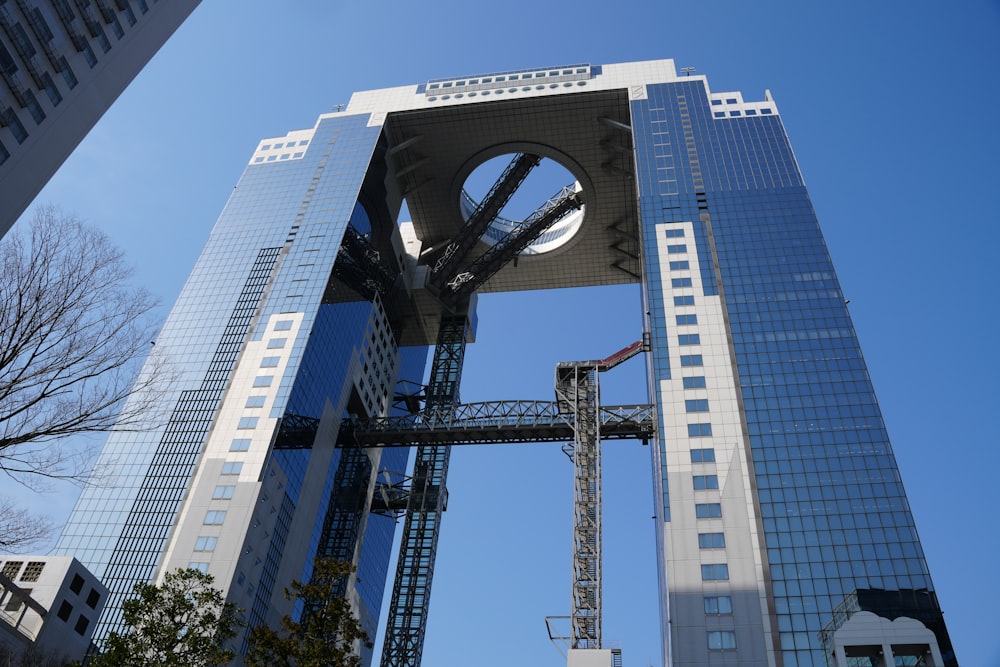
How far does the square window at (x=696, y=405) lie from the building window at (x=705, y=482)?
5.44 meters

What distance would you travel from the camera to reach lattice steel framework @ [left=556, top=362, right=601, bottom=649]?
55.0 m

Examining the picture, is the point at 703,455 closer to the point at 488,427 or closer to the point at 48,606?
the point at 488,427

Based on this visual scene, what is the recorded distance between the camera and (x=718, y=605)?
49812mm

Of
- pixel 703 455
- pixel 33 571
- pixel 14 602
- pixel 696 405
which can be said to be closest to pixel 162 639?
pixel 14 602

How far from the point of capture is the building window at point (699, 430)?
190 feet

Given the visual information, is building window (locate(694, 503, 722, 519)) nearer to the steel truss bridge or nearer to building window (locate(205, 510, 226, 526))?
the steel truss bridge

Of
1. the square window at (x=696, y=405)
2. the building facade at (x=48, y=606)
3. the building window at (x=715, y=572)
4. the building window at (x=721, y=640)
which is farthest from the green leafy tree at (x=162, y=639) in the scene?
the square window at (x=696, y=405)

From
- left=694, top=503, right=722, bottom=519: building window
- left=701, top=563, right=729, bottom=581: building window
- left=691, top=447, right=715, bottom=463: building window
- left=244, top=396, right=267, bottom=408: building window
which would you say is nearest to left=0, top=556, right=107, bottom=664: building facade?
left=244, top=396, right=267, bottom=408: building window

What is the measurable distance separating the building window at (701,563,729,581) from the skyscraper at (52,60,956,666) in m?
0.33

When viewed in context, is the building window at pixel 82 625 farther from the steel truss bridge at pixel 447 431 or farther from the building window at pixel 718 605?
the building window at pixel 718 605

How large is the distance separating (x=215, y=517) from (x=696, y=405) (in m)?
34.5

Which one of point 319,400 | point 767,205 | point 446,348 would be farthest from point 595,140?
point 319,400

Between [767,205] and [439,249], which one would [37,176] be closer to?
[767,205]

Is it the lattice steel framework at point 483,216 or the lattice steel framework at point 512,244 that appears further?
the lattice steel framework at point 512,244
